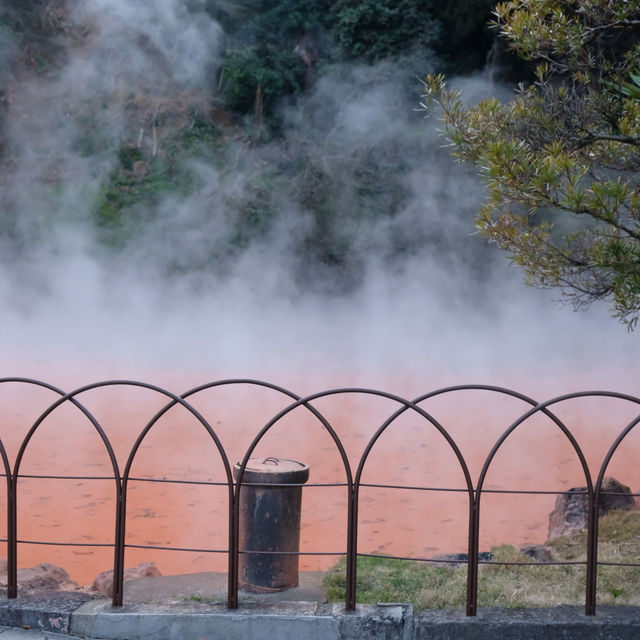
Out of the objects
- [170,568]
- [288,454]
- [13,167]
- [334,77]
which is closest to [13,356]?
[288,454]

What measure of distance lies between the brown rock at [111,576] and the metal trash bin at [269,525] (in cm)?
60

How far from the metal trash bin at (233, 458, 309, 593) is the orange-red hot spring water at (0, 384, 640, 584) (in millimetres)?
951

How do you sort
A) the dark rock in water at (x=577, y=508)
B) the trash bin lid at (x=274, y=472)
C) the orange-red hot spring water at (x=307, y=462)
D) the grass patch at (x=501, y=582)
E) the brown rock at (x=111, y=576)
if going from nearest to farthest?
1. the grass patch at (x=501, y=582)
2. the trash bin lid at (x=274, y=472)
3. the brown rock at (x=111, y=576)
4. the dark rock in water at (x=577, y=508)
5. the orange-red hot spring water at (x=307, y=462)

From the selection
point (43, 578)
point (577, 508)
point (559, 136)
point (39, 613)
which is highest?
point (559, 136)

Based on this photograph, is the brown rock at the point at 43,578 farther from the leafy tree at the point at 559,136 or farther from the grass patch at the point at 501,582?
the leafy tree at the point at 559,136

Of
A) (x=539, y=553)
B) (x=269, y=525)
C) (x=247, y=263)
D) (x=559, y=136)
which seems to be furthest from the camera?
(x=247, y=263)

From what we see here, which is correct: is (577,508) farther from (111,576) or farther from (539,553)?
(111,576)

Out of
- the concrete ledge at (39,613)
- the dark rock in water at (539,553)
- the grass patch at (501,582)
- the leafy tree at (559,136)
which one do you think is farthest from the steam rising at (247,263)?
the concrete ledge at (39,613)

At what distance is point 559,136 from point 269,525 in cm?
204

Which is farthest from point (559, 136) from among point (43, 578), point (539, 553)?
point (43, 578)

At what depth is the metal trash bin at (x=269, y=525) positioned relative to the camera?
300cm

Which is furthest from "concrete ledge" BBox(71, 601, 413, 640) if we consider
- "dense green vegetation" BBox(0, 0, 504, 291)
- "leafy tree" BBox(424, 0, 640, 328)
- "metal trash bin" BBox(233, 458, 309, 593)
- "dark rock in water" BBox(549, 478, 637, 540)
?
"dense green vegetation" BBox(0, 0, 504, 291)

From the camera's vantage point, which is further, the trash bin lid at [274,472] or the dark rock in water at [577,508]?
the dark rock in water at [577,508]

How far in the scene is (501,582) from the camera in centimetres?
307
